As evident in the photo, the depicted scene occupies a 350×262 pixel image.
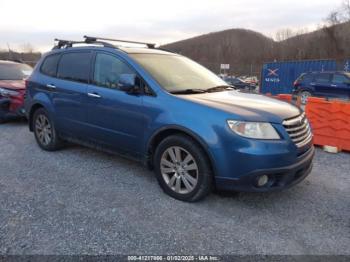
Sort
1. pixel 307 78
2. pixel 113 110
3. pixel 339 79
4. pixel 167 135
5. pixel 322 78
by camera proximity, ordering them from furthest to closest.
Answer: pixel 307 78 < pixel 322 78 < pixel 339 79 < pixel 113 110 < pixel 167 135

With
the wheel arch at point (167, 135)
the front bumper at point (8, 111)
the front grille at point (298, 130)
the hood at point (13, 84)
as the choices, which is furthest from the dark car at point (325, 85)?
the wheel arch at point (167, 135)

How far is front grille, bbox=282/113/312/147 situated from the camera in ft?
11.4

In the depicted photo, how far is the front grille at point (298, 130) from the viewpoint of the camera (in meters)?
3.47

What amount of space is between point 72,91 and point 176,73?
1559mm

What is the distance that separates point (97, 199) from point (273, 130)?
204 centimetres

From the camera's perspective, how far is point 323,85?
53.9 ft

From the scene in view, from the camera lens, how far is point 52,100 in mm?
5266

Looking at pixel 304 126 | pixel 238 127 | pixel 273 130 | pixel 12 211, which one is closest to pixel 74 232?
pixel 12 211

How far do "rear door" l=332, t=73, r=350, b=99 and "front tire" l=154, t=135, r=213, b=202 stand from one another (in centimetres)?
1430

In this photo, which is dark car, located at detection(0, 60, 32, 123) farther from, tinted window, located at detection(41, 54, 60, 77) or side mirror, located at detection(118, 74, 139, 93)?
side mirror, located at detection(118, 74, 139, 93)

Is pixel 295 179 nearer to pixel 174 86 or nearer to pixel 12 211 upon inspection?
pixel 174 86

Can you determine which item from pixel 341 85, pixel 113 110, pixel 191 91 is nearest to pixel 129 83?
pixel 113 110

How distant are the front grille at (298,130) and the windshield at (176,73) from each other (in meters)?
1.22

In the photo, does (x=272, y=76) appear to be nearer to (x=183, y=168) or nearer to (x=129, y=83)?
(x=129, y=83)
